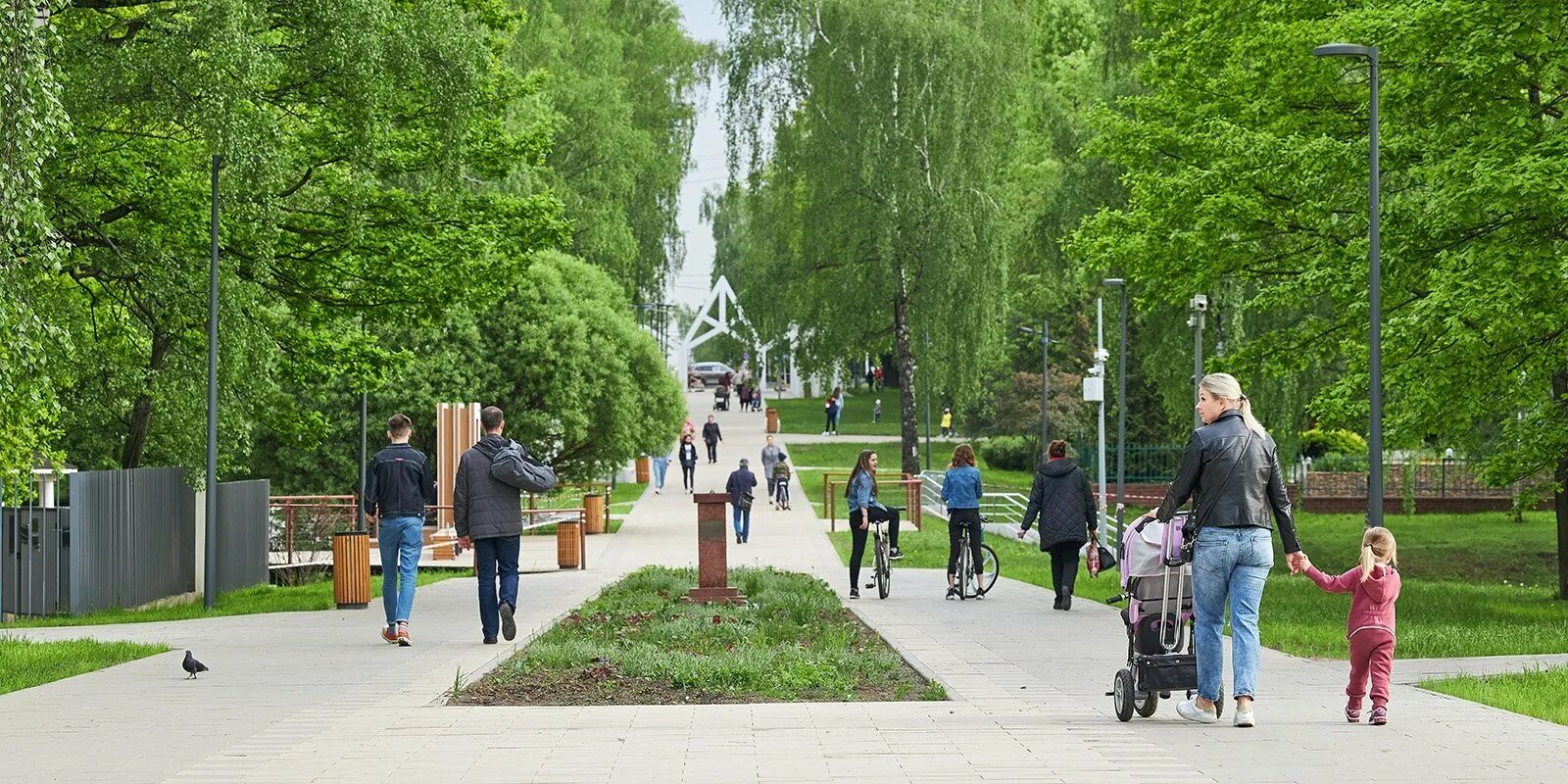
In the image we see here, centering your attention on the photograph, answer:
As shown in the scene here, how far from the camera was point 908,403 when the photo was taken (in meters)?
49.1

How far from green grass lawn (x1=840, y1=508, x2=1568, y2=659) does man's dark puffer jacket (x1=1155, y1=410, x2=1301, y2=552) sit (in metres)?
5.14

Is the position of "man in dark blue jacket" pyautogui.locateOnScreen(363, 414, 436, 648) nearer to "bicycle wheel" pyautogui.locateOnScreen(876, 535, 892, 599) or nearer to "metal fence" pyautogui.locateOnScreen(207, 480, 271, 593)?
"bicycle wheel" pyautogui.locateOnScreen(876, 535, 892, 599)

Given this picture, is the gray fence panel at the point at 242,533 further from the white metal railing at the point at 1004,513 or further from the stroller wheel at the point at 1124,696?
the stroller wheel at the point at 1124,696

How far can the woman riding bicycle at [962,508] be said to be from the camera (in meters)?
20.5

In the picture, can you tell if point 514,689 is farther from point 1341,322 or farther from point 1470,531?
point 1470,531

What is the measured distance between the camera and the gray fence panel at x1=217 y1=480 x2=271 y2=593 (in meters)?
24.2

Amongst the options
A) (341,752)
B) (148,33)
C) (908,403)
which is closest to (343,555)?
(148,33)

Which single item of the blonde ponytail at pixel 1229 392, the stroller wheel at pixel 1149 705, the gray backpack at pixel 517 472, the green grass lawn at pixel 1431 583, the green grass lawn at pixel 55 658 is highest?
the blonde ponytail at pixel 1229 392

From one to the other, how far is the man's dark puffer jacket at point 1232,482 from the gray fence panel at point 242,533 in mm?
17055

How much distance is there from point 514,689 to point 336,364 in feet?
47.4

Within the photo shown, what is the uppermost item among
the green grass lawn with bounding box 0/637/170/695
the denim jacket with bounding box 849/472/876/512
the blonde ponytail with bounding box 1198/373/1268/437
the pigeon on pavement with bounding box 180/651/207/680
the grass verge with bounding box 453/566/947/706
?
the blonde ponytail with bounding box 1198/373/1268/437

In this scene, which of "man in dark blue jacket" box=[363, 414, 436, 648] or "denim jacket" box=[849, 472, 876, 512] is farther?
"denim jacket" box=[849, 472, 876, 512]

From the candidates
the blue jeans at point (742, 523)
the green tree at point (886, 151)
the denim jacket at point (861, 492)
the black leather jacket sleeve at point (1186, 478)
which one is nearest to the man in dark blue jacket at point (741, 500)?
the blue jeans at point (742, 523)

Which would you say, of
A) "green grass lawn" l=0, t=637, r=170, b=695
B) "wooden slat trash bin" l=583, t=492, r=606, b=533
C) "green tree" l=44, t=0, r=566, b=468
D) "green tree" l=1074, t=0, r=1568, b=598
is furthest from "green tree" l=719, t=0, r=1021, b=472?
"green grass lawn" l=0, t=637, r=170, b=695
